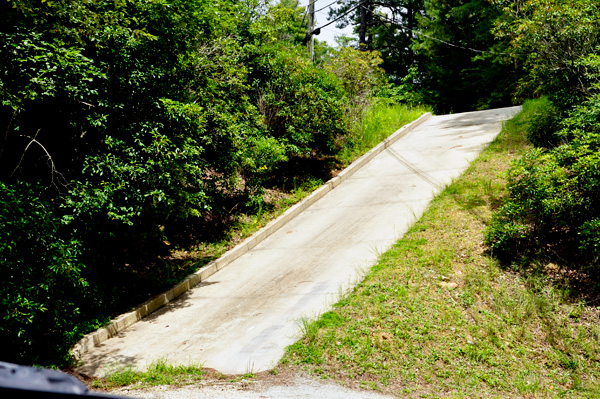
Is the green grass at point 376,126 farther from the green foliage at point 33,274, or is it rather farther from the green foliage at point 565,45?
the green foliage at point 33,274

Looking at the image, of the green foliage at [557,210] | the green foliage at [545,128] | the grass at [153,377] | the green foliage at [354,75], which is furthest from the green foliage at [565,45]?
the grass at [153,377]

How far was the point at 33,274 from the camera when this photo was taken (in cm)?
598

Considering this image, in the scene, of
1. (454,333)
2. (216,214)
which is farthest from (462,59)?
(454,333)

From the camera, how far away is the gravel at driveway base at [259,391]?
5.41 m

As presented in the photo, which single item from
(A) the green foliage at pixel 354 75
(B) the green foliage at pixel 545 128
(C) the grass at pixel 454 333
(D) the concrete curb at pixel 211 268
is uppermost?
(A) the green foliage at pixel 354 75

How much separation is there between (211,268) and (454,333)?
5507mm

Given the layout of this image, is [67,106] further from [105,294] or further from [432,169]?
[432,169]

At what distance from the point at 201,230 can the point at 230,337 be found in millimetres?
4876

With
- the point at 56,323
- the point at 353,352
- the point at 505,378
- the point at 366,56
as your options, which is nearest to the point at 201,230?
the point at 56,323

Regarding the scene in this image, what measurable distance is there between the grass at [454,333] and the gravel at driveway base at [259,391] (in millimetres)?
259

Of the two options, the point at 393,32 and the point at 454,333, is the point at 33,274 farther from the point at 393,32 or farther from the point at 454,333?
the point at 393,32

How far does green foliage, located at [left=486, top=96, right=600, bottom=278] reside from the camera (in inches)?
311

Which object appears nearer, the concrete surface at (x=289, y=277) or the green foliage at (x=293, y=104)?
the concrete surface at (x=289, y=277)

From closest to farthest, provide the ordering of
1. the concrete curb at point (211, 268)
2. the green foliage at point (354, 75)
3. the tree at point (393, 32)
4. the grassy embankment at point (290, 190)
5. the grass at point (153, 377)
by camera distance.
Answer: the grass at point (153, 377), the concrete curb at point (211, 268), the grassy embankment at point (290, 190), the green foliage at point (354, 75), the tree at point (393, 32)
